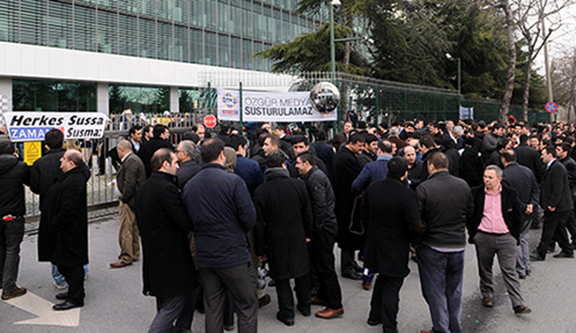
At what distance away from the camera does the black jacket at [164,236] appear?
14.0 ft

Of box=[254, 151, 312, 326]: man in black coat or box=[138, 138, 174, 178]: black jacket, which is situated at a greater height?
box=[138, 138, 174, 178]: black jacket

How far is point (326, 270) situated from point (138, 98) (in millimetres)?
28631

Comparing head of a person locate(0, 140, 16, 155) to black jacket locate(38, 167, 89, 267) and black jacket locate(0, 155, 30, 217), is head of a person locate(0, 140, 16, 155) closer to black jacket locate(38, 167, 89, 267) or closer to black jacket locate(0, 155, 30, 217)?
black jacket locate(0, 155, 30, 217)

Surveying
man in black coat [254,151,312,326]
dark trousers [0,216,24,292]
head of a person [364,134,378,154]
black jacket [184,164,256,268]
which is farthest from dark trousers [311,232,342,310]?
dark trousers [0,216,24,292]

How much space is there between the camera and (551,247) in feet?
26.6

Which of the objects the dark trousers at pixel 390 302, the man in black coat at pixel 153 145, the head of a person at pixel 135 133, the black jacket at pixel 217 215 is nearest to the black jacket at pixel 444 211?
the dark trousers at pixel 390 302

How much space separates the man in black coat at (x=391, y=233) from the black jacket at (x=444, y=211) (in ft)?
0.46

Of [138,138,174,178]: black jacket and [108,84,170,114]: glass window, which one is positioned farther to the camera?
[108,84,170,114]: glass window

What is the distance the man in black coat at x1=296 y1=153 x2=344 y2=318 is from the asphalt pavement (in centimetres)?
20

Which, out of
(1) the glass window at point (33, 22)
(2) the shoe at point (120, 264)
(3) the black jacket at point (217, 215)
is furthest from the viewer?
(1) the glass window at point (33, 22)

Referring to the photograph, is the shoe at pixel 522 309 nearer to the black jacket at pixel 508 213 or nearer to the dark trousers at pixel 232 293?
the black jacket at pixel 508 213

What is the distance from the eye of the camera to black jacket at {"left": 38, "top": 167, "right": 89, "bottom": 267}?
545 centimetres

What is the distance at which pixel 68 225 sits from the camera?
18.2 feet

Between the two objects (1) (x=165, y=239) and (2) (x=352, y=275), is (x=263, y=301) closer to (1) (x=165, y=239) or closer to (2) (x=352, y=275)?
(2) (x=352, y=275)
